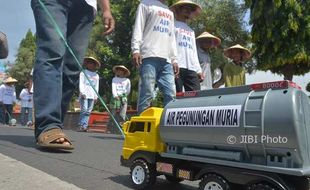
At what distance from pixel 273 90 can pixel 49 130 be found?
246 centimetres

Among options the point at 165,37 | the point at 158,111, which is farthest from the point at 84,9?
the point at 158,111

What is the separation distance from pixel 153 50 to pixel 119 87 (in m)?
7.49

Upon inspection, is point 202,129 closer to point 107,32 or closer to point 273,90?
point 273,90

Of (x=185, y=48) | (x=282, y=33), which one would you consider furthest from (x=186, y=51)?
(x=282, y=33)

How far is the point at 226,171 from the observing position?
2680mm

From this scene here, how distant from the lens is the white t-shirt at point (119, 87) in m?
12.5

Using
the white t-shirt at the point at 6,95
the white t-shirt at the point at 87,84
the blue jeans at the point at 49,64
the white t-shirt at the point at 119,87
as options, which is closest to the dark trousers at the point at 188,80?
the blue jeans at the point at 49,64

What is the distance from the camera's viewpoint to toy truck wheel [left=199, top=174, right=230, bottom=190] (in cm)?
265

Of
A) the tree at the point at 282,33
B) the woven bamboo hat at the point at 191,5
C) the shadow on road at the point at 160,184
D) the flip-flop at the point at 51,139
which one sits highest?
the tree at the point at 282,33

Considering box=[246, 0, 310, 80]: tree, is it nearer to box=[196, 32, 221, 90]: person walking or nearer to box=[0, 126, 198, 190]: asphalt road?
box=[196, 32, 221, 90]: person walking

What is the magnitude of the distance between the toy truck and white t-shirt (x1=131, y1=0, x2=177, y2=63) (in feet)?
6.63

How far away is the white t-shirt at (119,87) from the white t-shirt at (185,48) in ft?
18.9

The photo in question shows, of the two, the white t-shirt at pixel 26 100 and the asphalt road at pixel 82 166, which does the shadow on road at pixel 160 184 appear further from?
the white t-shirt at pixel 26 100

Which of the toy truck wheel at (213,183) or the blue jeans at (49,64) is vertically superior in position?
the blue jeans at (49,64)
